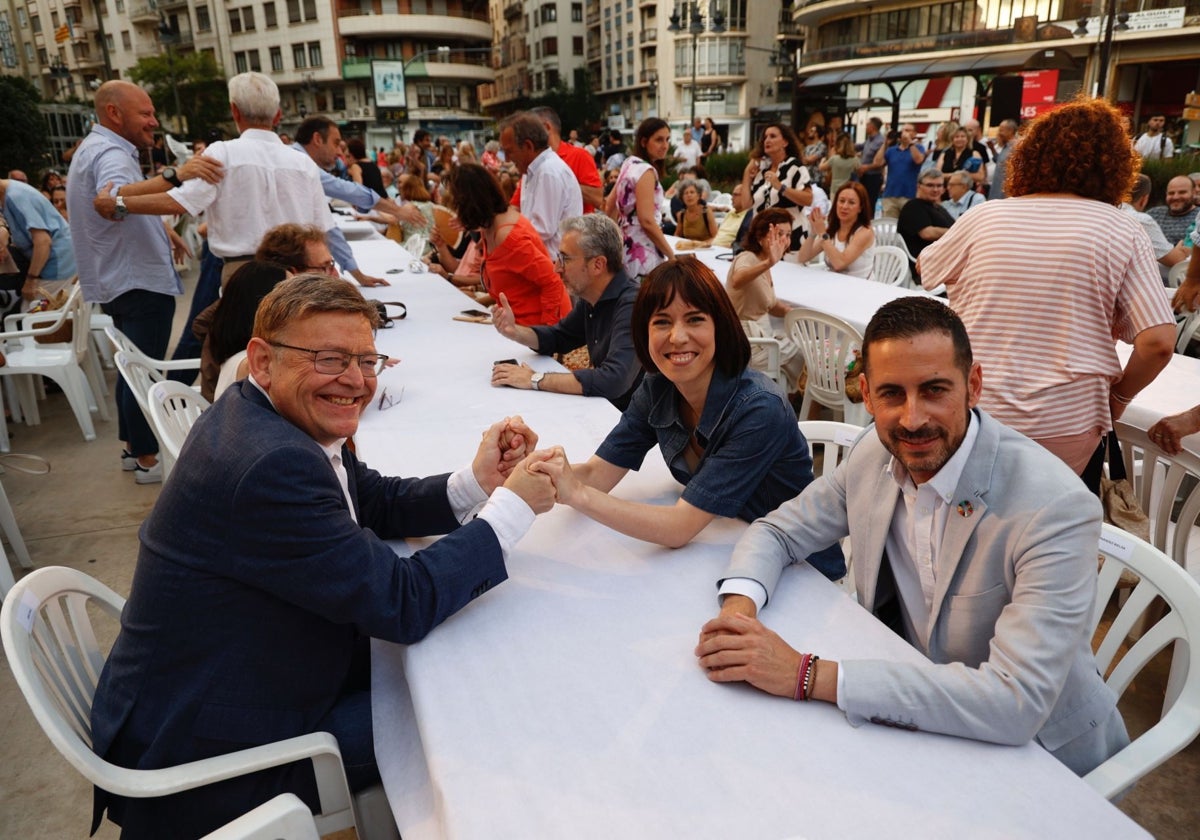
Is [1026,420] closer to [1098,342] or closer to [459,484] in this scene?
[1098,342]

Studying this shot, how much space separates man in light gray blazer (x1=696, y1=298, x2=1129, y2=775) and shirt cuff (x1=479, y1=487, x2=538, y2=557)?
1.34ft

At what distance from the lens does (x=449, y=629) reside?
1.37 metres

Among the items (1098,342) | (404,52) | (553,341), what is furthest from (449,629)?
(404,52)

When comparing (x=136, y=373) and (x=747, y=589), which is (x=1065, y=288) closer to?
(x=747, y=589)

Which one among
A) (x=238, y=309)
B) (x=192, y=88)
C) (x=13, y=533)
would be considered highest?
(x=192, y=88)

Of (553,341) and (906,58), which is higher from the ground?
(906,58)

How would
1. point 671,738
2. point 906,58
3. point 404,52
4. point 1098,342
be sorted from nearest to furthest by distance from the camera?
point 671,738 < point 1098,342 < point 906,58 < point 404,52

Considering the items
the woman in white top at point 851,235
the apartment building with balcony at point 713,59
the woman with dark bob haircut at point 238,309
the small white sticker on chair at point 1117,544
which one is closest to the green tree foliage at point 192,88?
the apartment building with balcony at point 713,59

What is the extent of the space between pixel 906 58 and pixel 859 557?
40.2 meters

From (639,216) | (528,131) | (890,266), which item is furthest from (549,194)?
(890,266)

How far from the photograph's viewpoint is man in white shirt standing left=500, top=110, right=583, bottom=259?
15.7 ft

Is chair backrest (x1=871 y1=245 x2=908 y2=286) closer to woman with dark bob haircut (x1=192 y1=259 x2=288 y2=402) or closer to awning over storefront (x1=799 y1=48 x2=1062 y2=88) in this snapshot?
woman with dark bob haircut (x1=192 y1=259 x2=288 y2=402)

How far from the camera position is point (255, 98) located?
374 centimetres

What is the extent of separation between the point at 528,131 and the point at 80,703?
4050 millimetres
